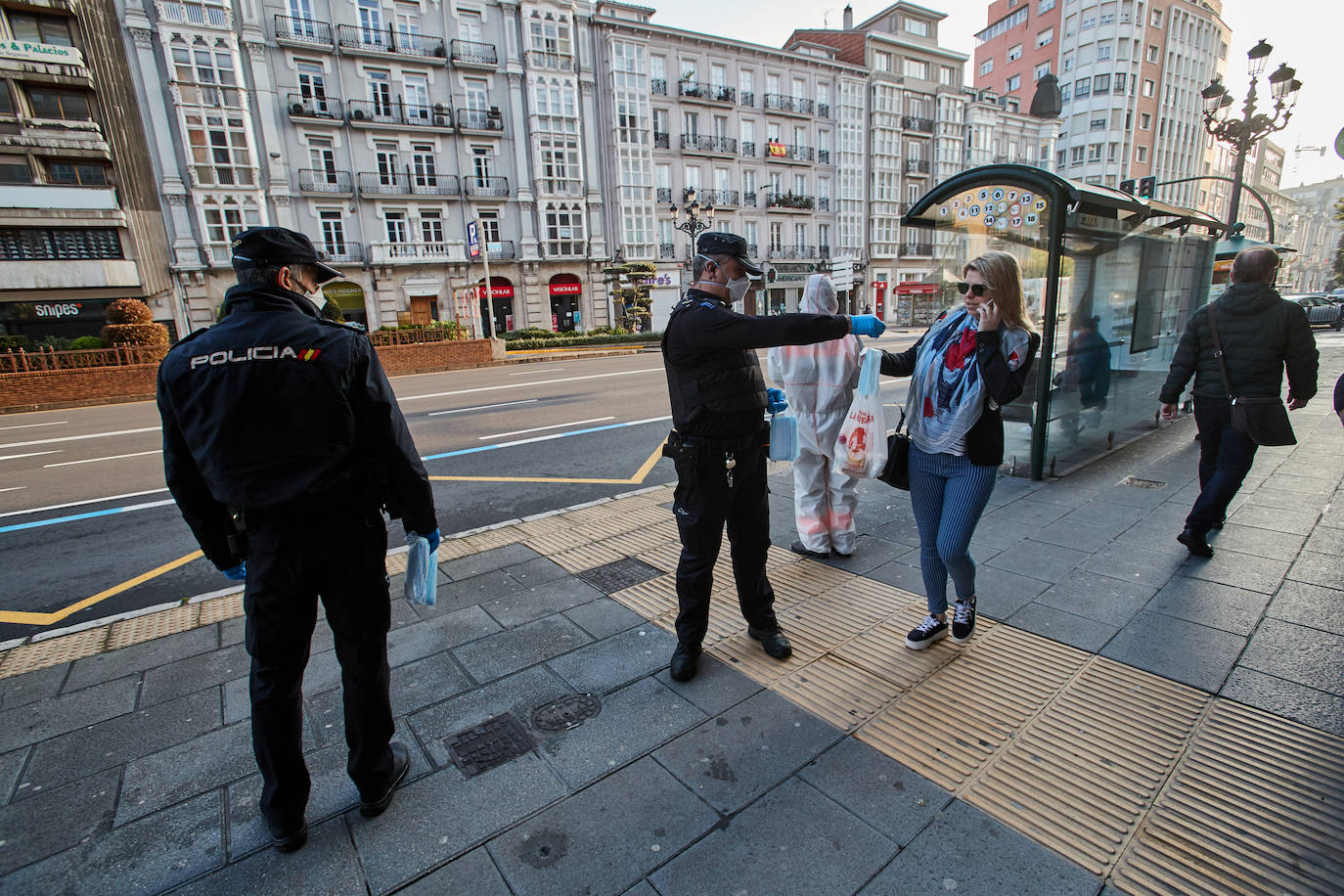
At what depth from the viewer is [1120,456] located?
7.00 meters

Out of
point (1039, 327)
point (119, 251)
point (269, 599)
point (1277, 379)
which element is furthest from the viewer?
point (119, 251)

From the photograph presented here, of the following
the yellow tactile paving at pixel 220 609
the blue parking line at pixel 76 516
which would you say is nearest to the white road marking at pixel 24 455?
the blue parking line at pixel 76 516

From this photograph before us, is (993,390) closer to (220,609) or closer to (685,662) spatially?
(685,662)

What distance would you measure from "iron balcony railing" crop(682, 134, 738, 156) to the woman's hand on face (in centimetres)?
3788

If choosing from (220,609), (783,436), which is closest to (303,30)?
(220,609)

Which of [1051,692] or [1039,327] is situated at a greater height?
[1039,327]

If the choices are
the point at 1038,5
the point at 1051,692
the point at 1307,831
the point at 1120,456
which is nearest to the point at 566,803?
the point at 1051,692

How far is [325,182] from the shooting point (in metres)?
28.9

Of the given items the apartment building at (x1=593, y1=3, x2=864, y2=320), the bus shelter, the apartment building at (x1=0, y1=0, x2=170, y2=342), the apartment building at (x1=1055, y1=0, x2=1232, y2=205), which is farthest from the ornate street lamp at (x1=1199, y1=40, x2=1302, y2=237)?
the apartment building at (x1=1055, y1=0, x2=1232, y2=205)

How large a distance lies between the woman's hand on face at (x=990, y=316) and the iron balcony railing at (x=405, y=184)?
3274cm

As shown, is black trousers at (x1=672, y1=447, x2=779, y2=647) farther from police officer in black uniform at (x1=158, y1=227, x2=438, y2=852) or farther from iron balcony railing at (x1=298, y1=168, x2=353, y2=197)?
iron balcony railing at (x1=298, y1=168, x2=353, y2=197)

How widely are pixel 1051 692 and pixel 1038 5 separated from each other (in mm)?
68958

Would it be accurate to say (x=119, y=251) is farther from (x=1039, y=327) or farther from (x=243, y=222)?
(x=1039, y=327)

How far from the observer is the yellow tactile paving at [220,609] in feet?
13.3
